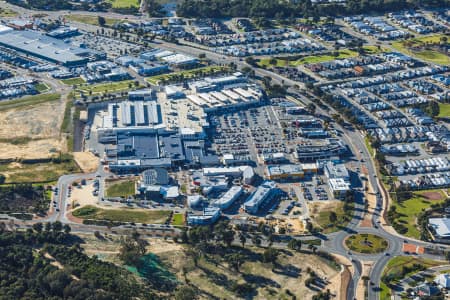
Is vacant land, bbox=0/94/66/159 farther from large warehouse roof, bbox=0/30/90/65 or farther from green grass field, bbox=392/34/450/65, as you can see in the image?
green grass field, bbox=392/34/450/65

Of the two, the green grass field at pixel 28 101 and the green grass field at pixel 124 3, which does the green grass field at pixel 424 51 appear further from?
the green grass field at pixel 28 101

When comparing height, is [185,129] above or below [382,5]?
below

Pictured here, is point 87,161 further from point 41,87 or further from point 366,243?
point 366,243

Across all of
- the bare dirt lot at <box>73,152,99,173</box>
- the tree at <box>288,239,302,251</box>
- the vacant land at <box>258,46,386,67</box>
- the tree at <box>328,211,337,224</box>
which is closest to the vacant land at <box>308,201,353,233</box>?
the tree at <box>328,211,337,224</box>

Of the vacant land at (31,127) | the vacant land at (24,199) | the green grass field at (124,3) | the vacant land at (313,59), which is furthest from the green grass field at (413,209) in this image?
the green grass field at (124,3)

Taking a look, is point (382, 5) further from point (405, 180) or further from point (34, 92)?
point (34, 92)

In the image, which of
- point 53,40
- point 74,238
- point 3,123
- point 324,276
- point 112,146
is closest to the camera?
point 324,276

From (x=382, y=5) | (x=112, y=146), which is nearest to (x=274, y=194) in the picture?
(x=112, y=146)
